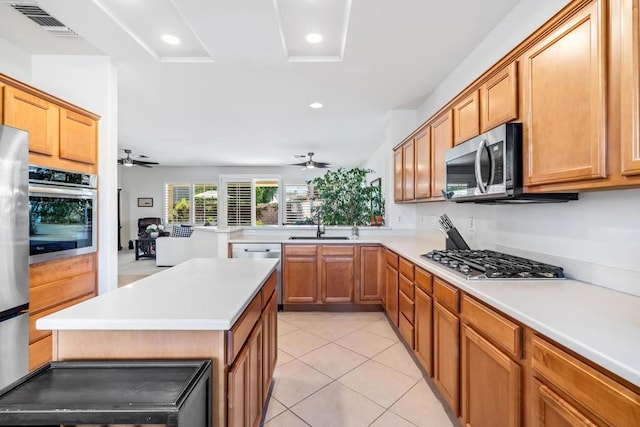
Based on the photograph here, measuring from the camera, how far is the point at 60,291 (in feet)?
6.98

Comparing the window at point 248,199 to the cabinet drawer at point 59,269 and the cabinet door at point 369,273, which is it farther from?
the cabinet drawer at point 59,269

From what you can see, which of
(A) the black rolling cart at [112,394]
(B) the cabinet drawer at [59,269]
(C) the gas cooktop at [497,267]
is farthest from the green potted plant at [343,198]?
(A) the black rolling cart at [112,394]

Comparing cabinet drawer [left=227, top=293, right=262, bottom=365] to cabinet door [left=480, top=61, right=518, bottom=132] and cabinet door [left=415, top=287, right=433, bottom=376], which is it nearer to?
cabinet door [left=415, top=287, right=433, bottom=376]

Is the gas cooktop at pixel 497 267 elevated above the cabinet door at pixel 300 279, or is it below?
above

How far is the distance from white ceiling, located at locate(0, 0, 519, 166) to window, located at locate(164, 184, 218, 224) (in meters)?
4.74

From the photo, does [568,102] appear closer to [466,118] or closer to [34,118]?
[466,118]

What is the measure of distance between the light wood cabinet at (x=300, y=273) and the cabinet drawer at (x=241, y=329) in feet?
6.90

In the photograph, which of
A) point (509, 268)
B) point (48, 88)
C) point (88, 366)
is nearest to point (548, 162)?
point (509, 268)

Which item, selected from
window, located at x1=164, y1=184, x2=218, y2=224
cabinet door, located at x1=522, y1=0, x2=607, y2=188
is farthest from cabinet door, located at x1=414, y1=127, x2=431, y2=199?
window, located at x1=164, y1=184, x2=218, y2=224

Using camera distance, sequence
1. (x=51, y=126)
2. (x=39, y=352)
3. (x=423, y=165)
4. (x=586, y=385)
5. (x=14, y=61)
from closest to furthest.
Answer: (x=586, y=385)
(x=39, y=352)
(x=51, y=126)
(x=14, y=61)
(x=423, y=165)

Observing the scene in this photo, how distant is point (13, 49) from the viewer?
2.53 m

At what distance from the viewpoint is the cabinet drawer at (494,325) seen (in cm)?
114

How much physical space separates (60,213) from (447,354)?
8.99ft

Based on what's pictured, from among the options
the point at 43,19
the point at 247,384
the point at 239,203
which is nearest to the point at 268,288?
the point at 247,384
